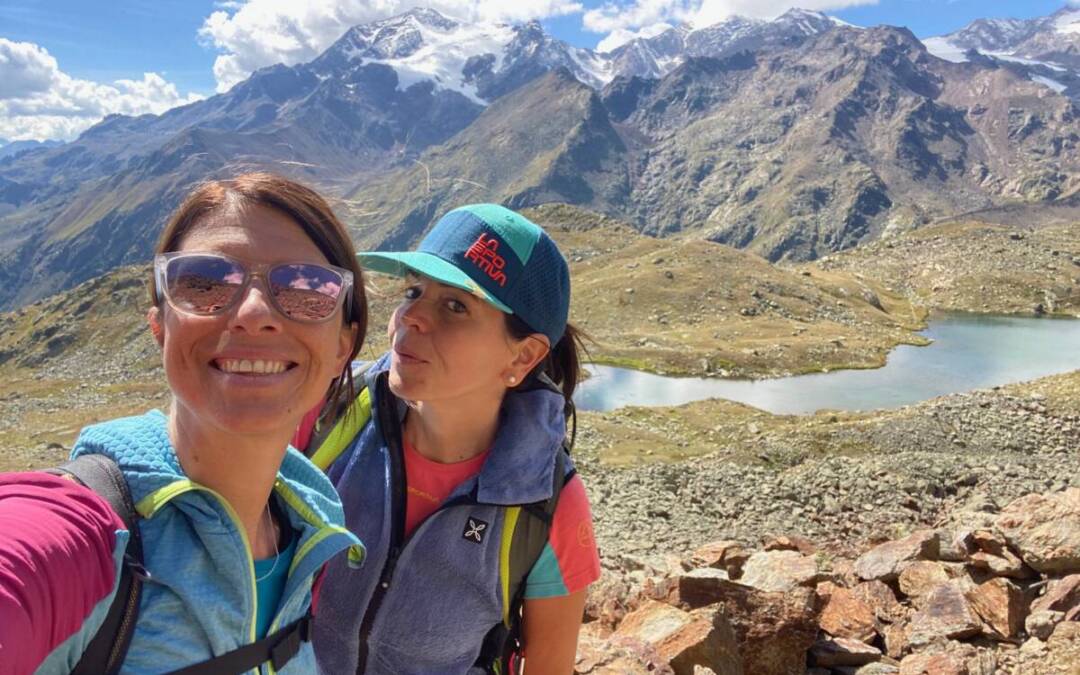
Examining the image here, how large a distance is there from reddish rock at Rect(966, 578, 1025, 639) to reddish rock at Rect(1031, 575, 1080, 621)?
0.80ft

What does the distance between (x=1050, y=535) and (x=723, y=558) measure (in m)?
5.34

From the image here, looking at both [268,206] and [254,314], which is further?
[268,206]

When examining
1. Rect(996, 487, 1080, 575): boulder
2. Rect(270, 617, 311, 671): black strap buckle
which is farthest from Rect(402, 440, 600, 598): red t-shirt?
Rect(996, 487, 1080, 575): boulder

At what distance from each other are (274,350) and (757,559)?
38.5ft

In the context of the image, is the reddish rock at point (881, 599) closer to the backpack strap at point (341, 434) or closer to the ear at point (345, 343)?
the backpack strap at point (341, 434)

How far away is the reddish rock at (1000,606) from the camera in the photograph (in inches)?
396

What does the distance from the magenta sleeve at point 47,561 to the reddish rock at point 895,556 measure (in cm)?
1262

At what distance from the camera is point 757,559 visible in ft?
42.0

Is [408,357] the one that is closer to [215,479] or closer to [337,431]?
[337,431]

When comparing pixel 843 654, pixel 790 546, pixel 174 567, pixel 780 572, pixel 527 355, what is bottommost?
pixel 790 546

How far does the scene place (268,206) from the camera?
3150mm

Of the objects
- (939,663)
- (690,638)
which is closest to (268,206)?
(690,638)

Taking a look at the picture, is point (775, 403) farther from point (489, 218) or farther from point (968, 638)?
point (489, 218)

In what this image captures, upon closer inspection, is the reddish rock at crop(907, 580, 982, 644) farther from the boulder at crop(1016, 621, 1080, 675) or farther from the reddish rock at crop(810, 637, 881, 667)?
the reddish rock at crop(810, 637, 881, 667)
